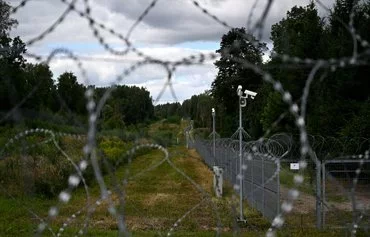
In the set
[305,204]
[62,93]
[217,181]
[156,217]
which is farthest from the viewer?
[305,204]

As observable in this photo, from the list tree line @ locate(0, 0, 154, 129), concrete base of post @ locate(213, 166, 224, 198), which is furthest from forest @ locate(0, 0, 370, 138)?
concrete base of post @ locate(213, 166, 224, 198)

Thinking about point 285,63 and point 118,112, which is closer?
point 285,63

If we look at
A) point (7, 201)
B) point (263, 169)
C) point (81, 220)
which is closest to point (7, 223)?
point (81, 220)

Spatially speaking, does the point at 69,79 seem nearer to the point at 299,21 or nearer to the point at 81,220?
the point at 81,220

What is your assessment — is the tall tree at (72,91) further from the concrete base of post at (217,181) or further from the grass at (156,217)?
the grass at (156,217)

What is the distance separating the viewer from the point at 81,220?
10.4 metres

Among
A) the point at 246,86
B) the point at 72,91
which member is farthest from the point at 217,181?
the point at 246,86

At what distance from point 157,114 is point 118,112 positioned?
0.38 meters

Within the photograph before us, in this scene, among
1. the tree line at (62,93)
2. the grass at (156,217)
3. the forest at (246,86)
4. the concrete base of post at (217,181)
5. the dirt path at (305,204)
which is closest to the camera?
the forest at (246,86)

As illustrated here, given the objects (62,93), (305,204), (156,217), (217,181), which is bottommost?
(156,217)

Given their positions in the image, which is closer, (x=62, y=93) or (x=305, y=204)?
(x=62, y=93)

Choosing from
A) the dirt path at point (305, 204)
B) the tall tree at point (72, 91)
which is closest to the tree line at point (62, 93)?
the tall tree at point (72, 91)

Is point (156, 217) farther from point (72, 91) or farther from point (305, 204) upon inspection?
point (72, 91)

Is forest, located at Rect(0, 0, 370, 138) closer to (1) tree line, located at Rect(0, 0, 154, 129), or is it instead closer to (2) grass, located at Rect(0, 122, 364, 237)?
(1) tree line, located at Rect(0, 0, 154, 129)
